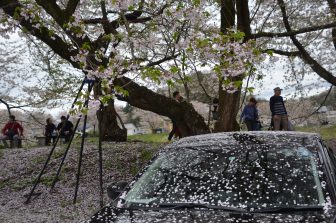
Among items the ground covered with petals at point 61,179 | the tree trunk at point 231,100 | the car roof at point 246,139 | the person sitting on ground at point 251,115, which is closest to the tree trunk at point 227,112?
the tree trunk at point 231,100

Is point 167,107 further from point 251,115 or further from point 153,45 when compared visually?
point 251,115

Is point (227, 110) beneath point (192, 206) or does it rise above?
above

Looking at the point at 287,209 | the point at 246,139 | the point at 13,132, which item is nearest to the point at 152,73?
the point at 246,139

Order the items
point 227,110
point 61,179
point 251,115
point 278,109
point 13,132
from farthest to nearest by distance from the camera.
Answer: point 13,132, point 251,115, point 278,109, point 227,110, point 61,179

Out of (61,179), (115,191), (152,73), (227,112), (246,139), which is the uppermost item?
(152,73)

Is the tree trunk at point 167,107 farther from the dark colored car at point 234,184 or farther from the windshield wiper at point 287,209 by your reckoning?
the windshield wiper at point 287,209

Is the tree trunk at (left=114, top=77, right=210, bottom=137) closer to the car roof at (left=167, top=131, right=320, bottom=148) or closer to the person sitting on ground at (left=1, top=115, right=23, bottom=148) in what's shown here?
the car roof at (left=167, top=131, right=320, bottom=148)

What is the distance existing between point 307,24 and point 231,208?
1481 cm

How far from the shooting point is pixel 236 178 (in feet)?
11.7

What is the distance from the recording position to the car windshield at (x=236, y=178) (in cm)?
329

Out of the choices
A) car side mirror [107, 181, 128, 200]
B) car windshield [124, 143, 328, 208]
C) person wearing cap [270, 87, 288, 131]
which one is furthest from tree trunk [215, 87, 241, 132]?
car side mirror [107, 181, 128, 200]

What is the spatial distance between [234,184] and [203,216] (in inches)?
21.0

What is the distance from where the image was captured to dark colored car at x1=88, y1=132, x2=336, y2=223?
3086mm

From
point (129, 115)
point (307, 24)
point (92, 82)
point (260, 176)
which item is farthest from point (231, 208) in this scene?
point (129, 115)
